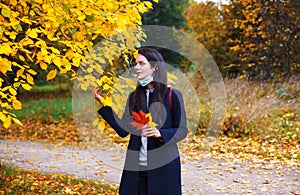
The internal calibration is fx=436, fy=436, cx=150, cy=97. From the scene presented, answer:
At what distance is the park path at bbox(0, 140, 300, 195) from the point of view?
5.68 meters

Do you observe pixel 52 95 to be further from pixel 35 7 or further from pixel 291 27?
pixel 35 7

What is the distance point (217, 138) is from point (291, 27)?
17.4ft

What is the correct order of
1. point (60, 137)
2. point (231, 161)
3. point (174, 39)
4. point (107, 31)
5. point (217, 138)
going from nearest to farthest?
point (107, 31) → point (231, 161) → point (217, 138) → point (60, 137) → point (174, 39)

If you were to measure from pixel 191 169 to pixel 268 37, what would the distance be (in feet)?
24.1

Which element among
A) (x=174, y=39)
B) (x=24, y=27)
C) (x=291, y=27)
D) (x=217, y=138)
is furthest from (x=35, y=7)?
(x=174, y=39)

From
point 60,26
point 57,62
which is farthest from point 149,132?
point 60,26

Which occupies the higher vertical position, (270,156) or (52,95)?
(52,95)

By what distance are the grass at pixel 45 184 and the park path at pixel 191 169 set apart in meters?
0.45

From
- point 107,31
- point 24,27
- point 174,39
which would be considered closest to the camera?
point 107,31

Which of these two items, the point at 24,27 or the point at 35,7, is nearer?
the point at 35,7

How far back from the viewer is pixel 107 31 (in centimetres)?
354

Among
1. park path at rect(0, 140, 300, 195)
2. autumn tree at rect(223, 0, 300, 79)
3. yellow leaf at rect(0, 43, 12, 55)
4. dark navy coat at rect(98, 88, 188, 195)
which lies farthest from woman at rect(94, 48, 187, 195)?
autumn tree at rect(223, 0, 300, 79)

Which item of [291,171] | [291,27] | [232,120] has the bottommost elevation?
[291,171]

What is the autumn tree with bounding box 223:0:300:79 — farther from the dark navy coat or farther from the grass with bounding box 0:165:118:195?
the dark navy coat
